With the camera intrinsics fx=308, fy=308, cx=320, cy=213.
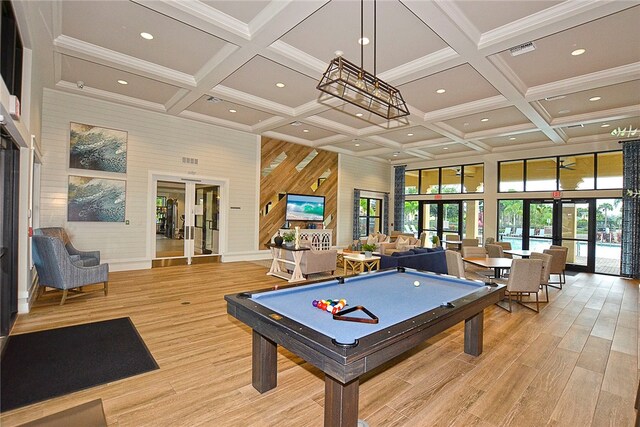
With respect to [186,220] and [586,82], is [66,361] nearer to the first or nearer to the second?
[186,220]

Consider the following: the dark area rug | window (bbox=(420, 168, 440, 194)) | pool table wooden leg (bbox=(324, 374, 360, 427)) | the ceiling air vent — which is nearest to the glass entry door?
window (bbox=(420, 168, 440, 194))

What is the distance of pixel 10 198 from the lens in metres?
3.89

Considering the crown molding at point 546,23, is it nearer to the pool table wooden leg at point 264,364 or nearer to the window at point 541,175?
the pool table wooden leg at point 264,364

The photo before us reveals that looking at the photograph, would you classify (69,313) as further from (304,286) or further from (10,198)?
(304,286)

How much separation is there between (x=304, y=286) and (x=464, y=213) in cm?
1020

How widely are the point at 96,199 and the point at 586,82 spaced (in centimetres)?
963

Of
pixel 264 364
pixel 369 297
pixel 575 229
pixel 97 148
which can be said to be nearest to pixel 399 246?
pixel 575 229

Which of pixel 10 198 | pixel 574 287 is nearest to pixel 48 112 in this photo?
pixel 10 198

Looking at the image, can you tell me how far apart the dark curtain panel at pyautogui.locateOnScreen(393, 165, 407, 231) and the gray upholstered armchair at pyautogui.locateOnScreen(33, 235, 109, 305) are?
10675 mm

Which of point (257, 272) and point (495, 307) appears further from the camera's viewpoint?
point (257, 272)

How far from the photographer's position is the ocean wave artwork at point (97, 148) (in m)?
6.47

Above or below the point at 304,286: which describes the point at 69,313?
below

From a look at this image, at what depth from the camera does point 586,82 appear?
511cm

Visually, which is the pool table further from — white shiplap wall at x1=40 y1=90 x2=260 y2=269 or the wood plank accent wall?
the wood plank accent wall
